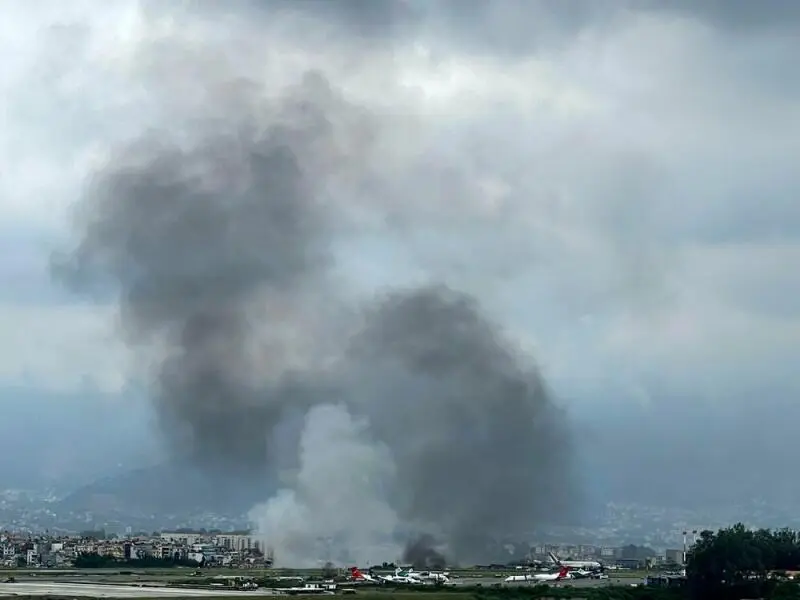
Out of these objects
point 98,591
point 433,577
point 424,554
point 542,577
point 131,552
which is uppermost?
point 131,552

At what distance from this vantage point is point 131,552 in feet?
449

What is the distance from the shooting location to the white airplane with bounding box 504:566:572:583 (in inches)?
3780

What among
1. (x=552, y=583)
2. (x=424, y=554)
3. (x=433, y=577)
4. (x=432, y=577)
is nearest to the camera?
(x=552, y=583)

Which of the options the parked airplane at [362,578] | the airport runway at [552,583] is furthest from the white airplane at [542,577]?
the parked airplane at [362,578]

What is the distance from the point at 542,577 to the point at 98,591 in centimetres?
3395

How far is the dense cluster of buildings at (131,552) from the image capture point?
423 ft

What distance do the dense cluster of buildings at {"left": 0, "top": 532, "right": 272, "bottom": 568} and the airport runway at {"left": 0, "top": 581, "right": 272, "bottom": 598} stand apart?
35822mm

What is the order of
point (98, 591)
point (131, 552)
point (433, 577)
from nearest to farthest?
1. point (98, 591)
2. point (433, 577)
3. point (131, 552)

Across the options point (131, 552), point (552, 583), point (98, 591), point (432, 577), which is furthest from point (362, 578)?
point (131, 552)

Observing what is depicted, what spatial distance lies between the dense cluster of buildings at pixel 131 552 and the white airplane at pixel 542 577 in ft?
94.7

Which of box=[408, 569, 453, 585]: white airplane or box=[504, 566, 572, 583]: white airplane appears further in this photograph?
box=[504, 566, 572, 583]: white airplane

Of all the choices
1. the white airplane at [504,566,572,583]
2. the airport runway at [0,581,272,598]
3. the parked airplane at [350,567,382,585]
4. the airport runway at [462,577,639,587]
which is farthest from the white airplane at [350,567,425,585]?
the airport runway at [0,581,272,598]

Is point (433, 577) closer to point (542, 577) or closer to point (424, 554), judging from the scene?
point (542, 577)

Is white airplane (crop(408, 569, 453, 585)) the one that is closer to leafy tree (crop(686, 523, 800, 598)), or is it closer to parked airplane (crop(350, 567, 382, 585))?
parked airplane (crop(350, 567, 382, 585))
